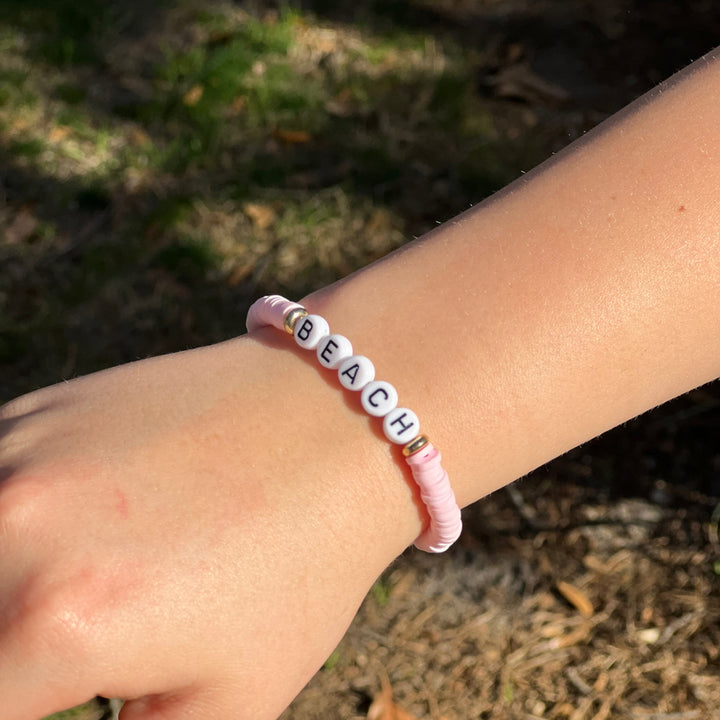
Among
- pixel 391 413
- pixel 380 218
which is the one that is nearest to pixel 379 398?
pixel 391 413

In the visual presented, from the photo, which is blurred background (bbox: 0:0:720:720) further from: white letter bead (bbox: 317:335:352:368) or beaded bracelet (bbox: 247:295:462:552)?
white letter bead (bbox: 317:335:352:368)

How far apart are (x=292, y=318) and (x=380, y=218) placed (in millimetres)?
2342

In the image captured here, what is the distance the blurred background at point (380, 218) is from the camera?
251 centimetres

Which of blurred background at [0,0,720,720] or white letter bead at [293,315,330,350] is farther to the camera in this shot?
blurred background at [0,0,720,720]

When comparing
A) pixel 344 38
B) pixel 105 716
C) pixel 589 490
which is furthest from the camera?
pixel 344 38

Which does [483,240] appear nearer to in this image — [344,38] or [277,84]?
[277,84]

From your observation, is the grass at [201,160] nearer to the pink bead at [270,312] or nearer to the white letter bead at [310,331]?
the pink bead at [270,312]

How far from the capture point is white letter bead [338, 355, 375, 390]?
4.83 ft

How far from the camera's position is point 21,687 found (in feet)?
4.38

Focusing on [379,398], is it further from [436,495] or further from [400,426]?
[436,495]

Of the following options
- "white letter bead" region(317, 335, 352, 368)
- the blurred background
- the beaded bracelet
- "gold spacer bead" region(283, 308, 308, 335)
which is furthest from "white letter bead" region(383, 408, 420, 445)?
the blurred background

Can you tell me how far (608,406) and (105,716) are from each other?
1.68 m

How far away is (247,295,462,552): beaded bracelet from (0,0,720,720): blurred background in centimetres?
111

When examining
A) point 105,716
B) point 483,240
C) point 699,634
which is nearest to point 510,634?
point 699,634
